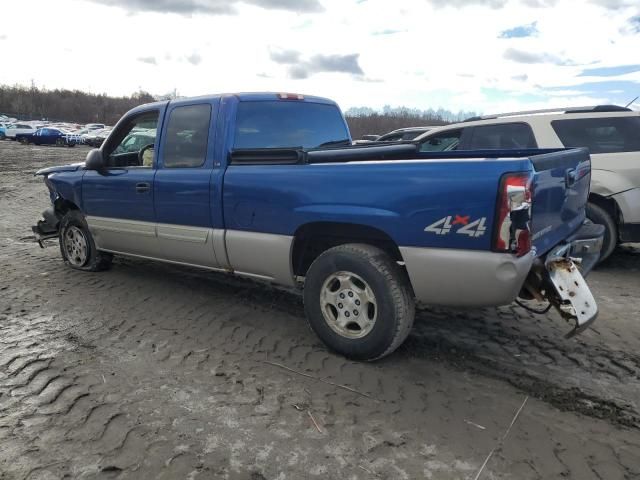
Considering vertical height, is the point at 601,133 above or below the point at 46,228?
above

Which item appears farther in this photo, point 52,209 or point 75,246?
point 52,209

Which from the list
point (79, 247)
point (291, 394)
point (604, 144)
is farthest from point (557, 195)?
point (79, 247)

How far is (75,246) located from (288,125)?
3149 millimetres

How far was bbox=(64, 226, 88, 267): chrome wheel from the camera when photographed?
587cm

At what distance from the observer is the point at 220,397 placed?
3.17m

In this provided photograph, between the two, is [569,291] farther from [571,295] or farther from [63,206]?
[63,206]

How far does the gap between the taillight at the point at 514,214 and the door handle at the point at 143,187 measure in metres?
3.28

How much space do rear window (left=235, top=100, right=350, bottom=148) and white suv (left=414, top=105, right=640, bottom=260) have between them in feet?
4.47

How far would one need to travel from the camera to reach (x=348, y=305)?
3602 mm

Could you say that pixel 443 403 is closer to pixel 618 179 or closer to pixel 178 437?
pixel 178 437

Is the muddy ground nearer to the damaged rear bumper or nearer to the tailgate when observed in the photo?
the damaged rear bumper

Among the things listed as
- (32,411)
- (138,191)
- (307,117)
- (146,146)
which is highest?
(307,117)

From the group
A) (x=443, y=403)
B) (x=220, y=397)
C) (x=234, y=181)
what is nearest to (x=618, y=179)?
(x=443, y=403)

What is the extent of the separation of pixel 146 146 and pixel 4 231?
15.5 ft
